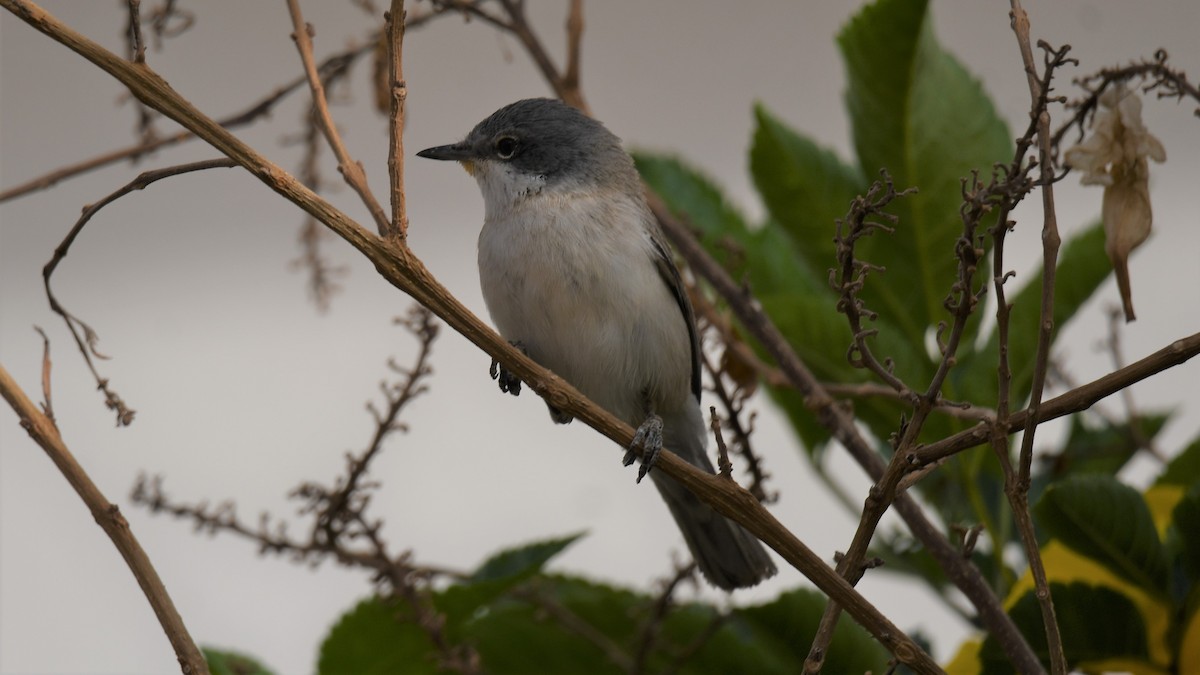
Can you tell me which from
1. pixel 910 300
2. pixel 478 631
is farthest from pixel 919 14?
pixel 478 631

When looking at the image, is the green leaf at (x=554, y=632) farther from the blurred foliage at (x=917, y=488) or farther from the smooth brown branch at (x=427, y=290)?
the smooth brown branch at (x=427, y=290)

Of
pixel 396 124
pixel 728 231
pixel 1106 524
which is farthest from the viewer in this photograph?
pixel 728 231

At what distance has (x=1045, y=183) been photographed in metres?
0.74

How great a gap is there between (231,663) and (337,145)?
25.5 inches

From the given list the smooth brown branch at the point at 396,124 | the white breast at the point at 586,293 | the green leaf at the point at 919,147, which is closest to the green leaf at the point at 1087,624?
the green leaf at the point at 919,147

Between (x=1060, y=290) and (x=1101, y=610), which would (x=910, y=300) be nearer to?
(x=1060, y=290)

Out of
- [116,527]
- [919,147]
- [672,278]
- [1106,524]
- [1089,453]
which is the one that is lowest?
[116,527]

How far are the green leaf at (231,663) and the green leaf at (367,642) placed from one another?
0.07m

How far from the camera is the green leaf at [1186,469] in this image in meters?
1.40

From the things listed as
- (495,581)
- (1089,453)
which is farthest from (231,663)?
(1089,453)

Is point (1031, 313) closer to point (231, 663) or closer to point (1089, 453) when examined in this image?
point (1089, 453)

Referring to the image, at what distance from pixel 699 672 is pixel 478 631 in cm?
27

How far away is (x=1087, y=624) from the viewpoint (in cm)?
113

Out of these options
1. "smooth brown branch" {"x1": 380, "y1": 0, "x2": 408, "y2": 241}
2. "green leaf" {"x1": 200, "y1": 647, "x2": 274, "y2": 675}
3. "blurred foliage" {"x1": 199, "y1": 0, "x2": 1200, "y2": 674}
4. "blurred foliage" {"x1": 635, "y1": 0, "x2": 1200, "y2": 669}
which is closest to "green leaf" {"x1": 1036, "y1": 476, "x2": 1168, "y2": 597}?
"blurred foliage" {"x1": 199, "y1": 0, "x2": 1200, "y2": 674}
